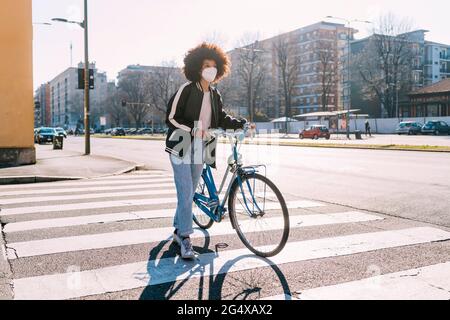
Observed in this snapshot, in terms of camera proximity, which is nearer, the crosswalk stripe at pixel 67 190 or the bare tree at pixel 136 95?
the crosswalk stripe at pixel 67 190

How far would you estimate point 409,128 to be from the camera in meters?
49.0

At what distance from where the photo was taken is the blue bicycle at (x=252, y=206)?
4.17 m

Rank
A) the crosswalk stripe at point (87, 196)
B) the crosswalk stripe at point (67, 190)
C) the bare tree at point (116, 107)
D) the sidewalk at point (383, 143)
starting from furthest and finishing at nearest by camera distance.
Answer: the bare tree at point (116, 107) → the sidewalk at point (383, 143) → the crosswalk stripe at point (67, 190) → the crosswalk stripe at point (87, 196)

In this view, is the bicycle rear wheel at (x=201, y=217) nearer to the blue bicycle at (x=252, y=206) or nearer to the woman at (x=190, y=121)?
the blue bicycle at (x=252, y=206)

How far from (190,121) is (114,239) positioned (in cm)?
163

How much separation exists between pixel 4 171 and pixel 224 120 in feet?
30.6

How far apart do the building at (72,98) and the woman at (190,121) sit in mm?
118629

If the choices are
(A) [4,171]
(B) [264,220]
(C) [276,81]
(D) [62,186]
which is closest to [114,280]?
(B) [264,220]

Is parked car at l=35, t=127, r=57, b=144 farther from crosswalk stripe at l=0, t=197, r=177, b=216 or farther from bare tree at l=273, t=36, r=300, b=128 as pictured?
bare tree at l=273, t=36, r=300, b=128

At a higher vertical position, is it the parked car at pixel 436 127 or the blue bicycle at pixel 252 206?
the parked car at pixel 436 127

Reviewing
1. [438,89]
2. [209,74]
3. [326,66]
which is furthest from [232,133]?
[326,66]

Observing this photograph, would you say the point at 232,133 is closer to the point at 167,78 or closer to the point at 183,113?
the point at 183,113

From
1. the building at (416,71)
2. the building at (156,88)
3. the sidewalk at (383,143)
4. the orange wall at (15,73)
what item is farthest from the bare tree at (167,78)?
the orange wall at (15,73)

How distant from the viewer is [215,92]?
4613 mm
